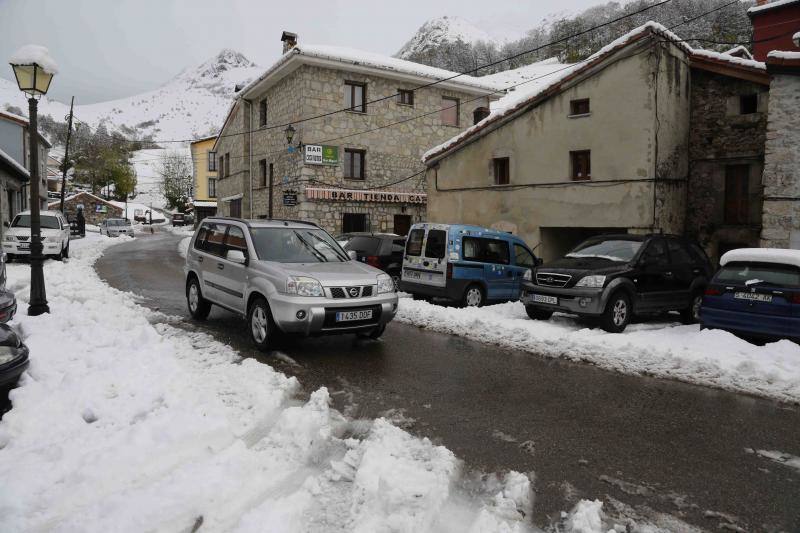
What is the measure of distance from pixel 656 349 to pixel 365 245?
331 inches

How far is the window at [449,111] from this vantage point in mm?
27312

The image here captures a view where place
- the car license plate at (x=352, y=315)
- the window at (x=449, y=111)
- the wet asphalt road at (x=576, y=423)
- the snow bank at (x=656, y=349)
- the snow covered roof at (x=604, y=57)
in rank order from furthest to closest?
the window at (x=449, y=111) < the snow covered roof at (x=604, y=57) < the car license plate at (x=352, y=315) < the snow bank at (x=656, y=349) < the wet asphalt road at (x=576, y=423)

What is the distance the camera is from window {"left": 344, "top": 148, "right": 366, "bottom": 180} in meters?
24.7

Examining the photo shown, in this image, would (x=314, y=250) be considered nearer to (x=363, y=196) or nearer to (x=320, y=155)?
(x=320, y=155)

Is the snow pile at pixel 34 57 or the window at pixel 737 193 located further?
the window at pixel 737 193

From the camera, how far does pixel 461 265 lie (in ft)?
37.3

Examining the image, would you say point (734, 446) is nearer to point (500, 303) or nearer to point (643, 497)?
A: point (643, 497)

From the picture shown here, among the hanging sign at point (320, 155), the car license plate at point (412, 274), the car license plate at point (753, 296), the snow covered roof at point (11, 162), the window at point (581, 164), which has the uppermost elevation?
the hanging sign at point (320, 155)

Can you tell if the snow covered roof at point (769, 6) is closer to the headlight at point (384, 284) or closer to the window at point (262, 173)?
the window at point (262, 173)

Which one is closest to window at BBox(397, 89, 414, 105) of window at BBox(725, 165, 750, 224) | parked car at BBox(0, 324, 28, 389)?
window at BBox(725, 165, 750, 224)

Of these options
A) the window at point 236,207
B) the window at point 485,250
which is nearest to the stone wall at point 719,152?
the window at point 485,250

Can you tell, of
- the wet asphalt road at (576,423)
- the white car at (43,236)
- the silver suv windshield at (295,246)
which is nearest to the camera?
the wet asphalt road at (576,423)

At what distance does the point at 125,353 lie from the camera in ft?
19.9

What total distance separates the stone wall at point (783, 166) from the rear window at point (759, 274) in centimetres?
464
